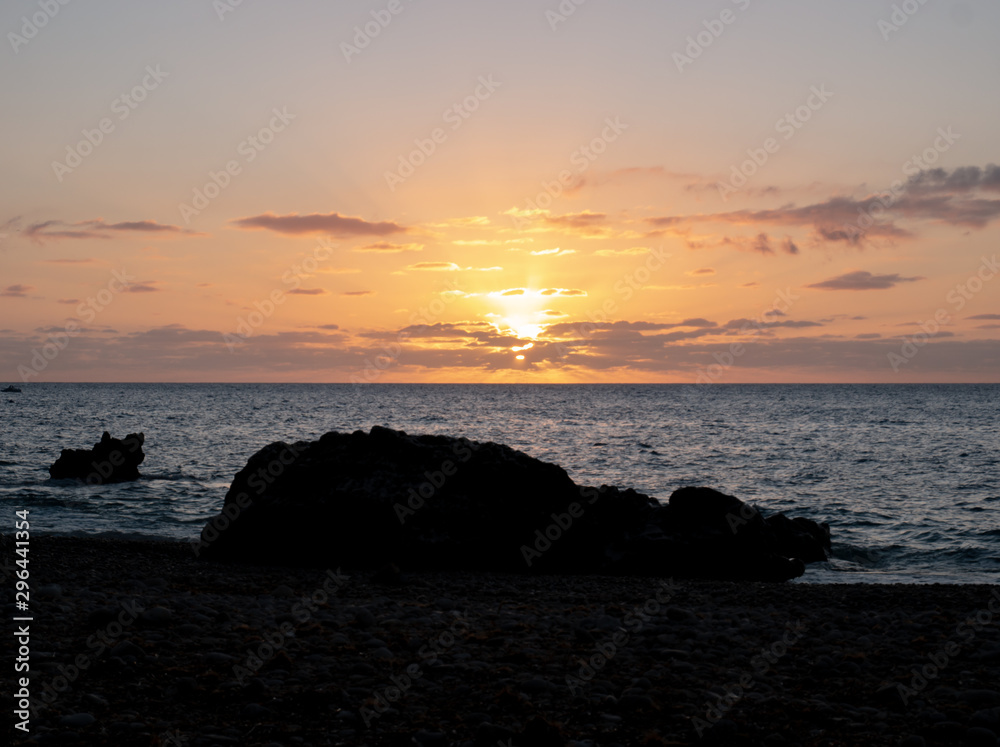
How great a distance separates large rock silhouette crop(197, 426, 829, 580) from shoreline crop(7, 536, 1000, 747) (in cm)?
378

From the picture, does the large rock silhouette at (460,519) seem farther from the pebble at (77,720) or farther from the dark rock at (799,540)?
the pebble at (77,720)

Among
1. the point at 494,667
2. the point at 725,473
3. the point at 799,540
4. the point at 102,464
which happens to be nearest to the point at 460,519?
the point at 494,667

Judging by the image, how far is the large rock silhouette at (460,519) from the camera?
1750 cm

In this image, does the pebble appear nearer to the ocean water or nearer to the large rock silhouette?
the large rock silhouette

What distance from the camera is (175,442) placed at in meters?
57.2

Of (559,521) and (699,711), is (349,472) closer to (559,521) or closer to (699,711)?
(559,521)

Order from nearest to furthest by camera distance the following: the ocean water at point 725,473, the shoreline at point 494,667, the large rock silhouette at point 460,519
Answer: the shoreline at point 494,667
the large rock silhouette at point 460,519
the ocean water at point 725,473

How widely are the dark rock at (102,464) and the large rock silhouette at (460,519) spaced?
20.6 meters

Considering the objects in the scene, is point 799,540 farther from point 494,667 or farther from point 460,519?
point 494,667

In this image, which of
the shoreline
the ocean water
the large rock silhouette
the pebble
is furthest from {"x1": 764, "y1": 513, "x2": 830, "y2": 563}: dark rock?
the pebble

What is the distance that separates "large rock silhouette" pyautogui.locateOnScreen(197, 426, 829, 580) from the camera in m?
17.5

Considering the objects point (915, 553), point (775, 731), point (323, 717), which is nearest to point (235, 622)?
point (323, 717)

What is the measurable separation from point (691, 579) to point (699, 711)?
34.6 ft

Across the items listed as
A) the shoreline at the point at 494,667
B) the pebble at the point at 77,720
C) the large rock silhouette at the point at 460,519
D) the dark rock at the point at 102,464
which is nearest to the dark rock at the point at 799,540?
the large rock silhouette at the point at 460,519
